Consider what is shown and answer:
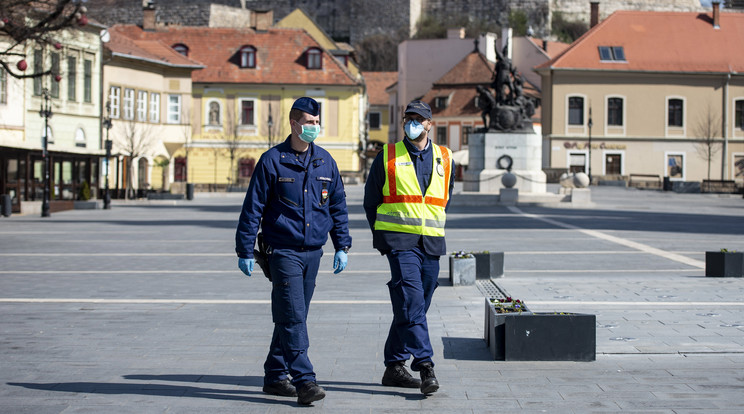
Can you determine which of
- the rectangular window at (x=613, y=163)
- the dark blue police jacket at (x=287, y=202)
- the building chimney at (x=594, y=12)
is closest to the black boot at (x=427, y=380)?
the dark blue police jacket at (x=287, y=202)

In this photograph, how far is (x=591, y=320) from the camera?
8.29 meters

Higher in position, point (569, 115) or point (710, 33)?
point (710, 33)

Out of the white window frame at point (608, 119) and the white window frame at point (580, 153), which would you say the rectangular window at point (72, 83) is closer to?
the white window frame at point (580, 153)

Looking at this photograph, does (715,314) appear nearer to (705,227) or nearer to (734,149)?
(705,227)

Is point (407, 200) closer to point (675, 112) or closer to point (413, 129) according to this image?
point (413, 129)

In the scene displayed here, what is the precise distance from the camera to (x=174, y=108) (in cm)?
6000

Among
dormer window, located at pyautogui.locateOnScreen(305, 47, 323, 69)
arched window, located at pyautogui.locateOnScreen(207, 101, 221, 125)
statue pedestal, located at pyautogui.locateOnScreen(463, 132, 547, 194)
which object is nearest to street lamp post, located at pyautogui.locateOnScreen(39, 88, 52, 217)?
statue pedestal, located at pyautogui.locateOnScreen(463, 132, 547, 194)

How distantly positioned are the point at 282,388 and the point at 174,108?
177 feet

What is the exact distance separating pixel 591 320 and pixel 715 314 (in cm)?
288

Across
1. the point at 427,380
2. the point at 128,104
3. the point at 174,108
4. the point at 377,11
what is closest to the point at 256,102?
the point at 174,108

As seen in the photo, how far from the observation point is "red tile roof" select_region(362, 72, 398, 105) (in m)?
106

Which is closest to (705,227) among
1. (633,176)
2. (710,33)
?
(633,176)

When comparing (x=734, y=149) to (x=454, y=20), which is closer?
(x=734, y=149)

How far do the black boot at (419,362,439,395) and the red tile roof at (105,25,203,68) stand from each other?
47.6m
